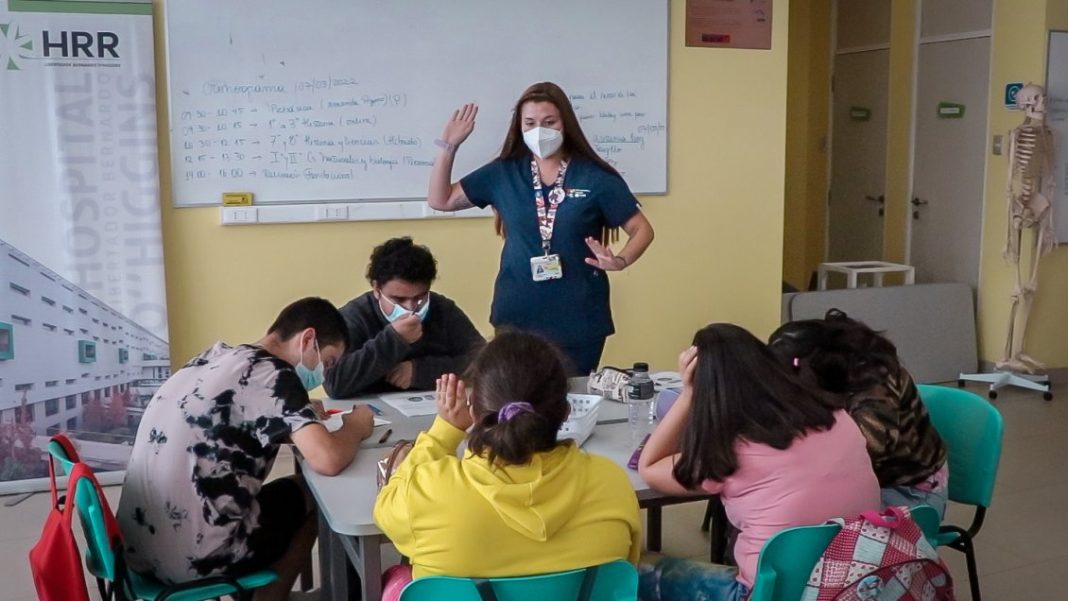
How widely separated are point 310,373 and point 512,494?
948mm

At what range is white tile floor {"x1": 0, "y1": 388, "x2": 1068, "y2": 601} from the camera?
3.31 metres

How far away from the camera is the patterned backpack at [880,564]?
6.13 ft

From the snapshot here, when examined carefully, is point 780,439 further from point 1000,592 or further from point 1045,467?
point 1045,467

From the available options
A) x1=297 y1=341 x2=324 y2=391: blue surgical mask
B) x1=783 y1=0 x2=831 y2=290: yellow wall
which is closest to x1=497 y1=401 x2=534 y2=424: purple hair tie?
x1=297 y1=341 x2=324 y2=391: blue surgical mask

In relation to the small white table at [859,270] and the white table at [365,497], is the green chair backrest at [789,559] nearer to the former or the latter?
the white table at [365,497]

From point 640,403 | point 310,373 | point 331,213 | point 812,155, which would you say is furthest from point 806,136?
point 310,373

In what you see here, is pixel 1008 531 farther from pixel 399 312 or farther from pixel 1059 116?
pixel 1059 116

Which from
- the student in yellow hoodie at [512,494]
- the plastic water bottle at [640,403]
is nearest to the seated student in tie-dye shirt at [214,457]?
the student in yellow hoodie at [512,494]

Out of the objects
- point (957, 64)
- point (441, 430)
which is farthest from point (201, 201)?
point (957, 64)

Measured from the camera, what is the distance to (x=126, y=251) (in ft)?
13.9

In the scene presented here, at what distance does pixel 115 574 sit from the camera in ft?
7.07

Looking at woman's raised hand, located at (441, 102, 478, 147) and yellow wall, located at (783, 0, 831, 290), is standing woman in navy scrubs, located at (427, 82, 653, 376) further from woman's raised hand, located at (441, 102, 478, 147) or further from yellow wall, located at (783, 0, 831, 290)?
yellow wall, located at (783, 0, 831, 290)

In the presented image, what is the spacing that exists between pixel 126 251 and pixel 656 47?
2.64 meters

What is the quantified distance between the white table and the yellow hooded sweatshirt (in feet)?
0.49
